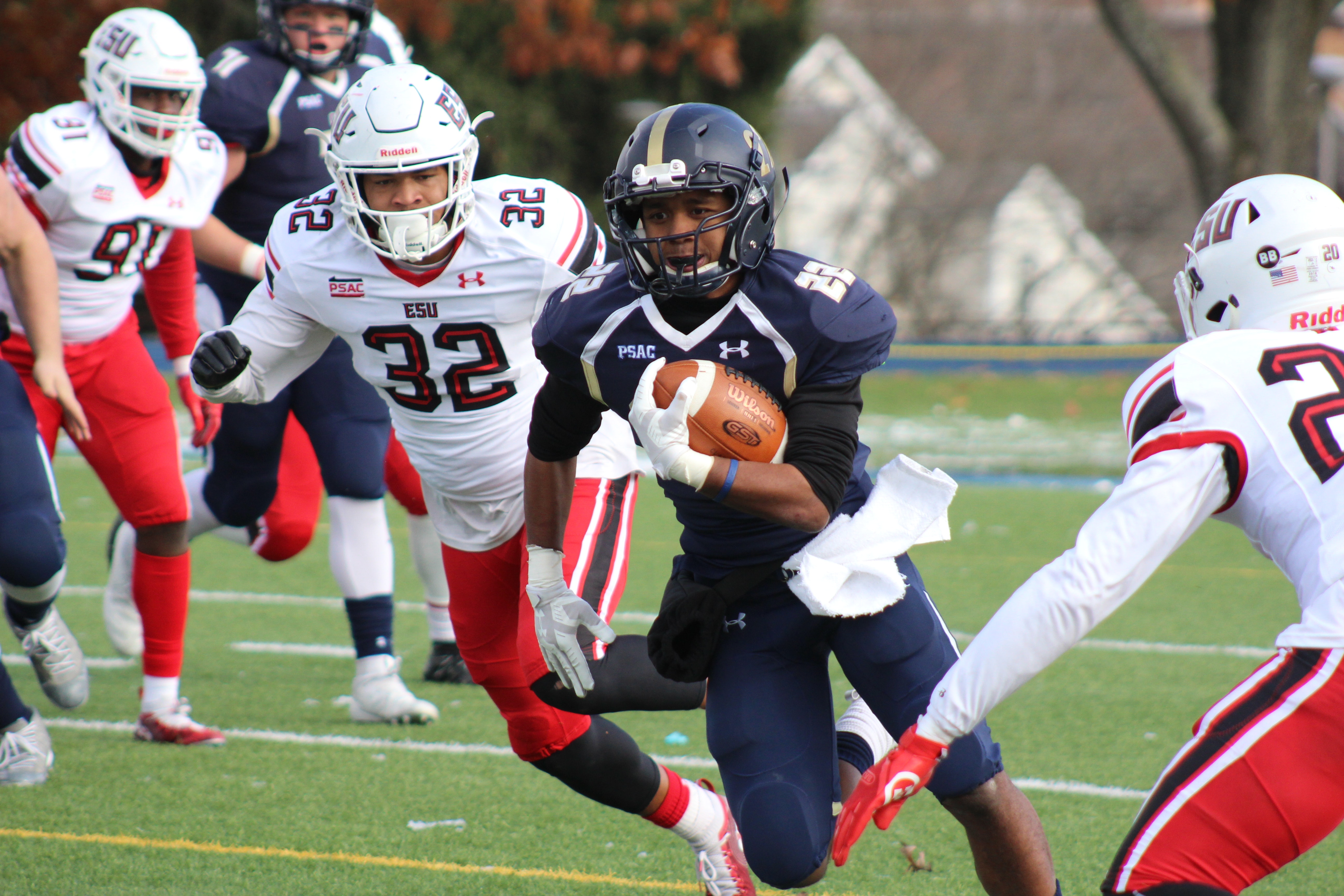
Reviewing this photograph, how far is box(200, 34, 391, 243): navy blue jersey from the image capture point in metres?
4.86

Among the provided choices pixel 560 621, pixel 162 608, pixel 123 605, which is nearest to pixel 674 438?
pixel 560 621

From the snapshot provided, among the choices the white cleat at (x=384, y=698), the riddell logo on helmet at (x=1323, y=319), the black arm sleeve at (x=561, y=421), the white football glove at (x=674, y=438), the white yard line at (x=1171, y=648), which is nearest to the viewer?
the riddell logo on helmet at (x=1323, y=319)

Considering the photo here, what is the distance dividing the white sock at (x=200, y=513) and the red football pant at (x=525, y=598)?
182 centimetres

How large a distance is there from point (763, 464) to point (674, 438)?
172 mm

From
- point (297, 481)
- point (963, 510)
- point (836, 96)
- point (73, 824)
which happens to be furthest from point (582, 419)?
point (836, 96)

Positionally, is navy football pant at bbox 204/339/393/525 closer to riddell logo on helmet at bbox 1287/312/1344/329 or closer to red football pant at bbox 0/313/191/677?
red football pant at bbox 0/313/191/677

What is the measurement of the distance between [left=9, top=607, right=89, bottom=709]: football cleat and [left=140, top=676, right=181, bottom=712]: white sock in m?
0.18

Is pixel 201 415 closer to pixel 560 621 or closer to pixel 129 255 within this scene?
pixel 129 255

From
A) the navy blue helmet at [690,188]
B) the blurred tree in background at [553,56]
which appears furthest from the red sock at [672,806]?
the blurred tree in background at [553,56]

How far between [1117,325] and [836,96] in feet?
27.7

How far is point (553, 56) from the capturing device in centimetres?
1342

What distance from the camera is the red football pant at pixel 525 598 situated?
319cm

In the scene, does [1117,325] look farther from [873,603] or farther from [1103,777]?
[873,603]

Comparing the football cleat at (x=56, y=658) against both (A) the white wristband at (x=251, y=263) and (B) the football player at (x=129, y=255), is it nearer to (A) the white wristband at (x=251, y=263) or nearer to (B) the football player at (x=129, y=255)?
(B) the football player at (x=129, y=255)
